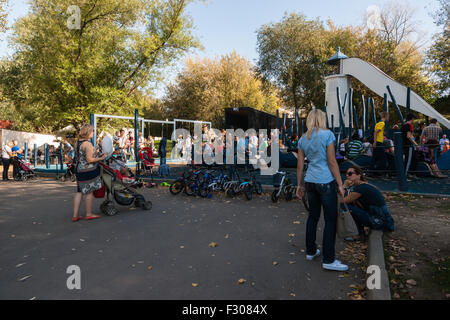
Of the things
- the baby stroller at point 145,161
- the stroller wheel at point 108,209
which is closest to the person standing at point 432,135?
the stroller wheel at point 108,209

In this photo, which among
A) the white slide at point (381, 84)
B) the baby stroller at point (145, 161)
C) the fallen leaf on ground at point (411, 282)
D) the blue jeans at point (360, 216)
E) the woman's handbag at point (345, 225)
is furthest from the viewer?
the white slide at point (381, 84)

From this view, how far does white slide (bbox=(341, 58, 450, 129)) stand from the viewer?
1329 cm

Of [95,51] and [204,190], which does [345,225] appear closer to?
[204,190]

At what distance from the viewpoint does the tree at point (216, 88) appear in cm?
3809

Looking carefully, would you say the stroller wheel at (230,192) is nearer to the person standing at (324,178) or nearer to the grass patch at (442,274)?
the person standing at (324,178)

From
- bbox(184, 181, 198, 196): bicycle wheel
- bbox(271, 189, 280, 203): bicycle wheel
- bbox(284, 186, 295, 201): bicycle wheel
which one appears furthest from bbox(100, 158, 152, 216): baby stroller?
bbox(284, 186, 295, 201): bicycle wheel

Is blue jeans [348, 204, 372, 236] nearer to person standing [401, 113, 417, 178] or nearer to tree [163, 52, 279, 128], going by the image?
person standing [401, 113, 417, 178]

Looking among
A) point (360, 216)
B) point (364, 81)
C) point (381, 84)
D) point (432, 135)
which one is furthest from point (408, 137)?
point (364, 81)

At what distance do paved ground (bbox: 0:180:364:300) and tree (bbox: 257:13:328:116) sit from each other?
26.0m

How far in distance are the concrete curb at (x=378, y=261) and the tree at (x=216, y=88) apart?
110 ft

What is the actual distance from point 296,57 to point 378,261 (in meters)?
30.1

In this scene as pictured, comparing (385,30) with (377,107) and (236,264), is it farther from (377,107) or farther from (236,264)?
(236,264)

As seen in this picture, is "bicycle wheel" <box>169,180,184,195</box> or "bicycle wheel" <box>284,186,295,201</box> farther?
"bicycle wheel" <box>169,180,184,195</box>

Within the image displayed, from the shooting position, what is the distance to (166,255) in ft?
14.2
